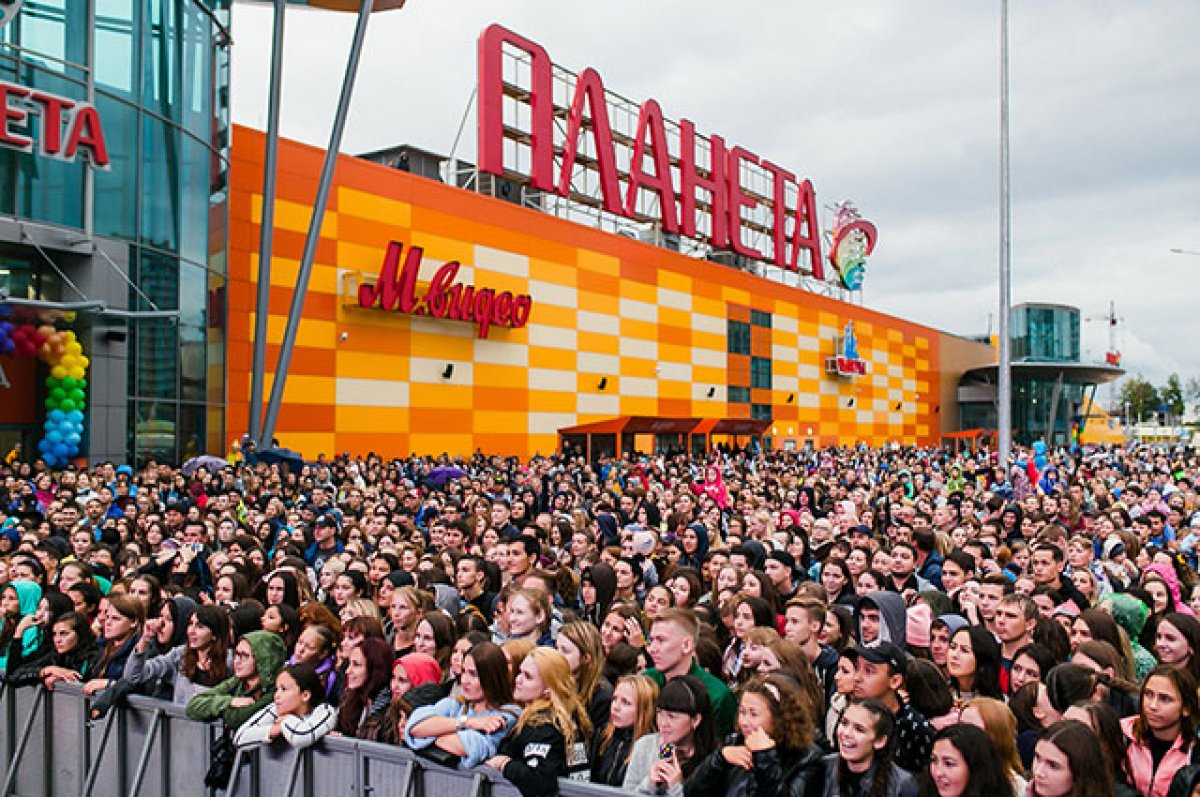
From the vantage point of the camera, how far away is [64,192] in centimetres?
1748

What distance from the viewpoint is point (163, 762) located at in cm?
584

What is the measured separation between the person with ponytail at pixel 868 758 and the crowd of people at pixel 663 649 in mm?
11

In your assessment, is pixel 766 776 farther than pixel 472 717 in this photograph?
No

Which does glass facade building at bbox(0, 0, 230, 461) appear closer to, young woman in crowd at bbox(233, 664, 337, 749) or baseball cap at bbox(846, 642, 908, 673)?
young woman in crowd at bbox(233, 664, 337, 749)

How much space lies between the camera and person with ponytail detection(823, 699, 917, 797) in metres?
4.01

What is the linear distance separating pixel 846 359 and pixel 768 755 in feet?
159

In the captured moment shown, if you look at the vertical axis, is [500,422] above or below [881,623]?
above

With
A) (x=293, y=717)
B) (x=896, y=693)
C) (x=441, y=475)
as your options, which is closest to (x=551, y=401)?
(x=441, y=475)

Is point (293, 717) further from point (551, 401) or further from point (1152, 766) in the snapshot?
point (551, 401)

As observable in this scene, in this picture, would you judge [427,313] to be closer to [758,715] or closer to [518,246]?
[518,246]

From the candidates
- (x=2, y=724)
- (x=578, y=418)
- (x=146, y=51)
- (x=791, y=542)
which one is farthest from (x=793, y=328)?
(x=2, y=724)

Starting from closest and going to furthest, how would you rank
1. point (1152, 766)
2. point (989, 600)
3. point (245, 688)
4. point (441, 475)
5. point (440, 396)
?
point (1152, 766)
point (245, 688)
point (989, 600)
point (441, 475)
point (440, 396)

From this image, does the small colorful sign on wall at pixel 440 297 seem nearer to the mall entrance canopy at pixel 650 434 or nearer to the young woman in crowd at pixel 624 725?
the mall entrance canopy at pixel 650 434

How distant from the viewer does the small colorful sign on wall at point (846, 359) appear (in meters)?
50.2
